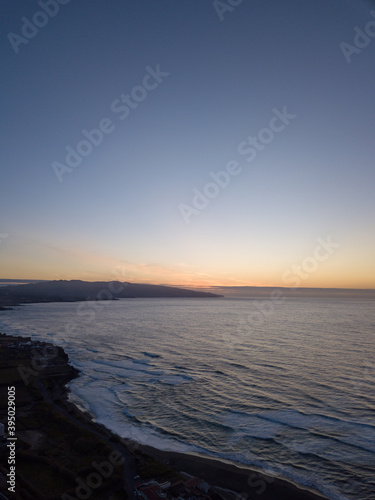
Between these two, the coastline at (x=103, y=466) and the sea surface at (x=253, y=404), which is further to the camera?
the sea surface at (x=253, y=404)

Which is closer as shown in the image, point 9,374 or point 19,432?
point 19,432

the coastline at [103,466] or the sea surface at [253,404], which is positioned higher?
the coastline at [103,466]

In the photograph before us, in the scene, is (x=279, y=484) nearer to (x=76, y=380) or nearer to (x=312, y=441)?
(x=312, y=441)

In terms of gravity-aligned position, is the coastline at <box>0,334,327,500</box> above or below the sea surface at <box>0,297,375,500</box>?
above

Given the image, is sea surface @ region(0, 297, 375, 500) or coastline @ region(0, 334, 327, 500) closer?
coastline @ region(0, 334, 327, 500)

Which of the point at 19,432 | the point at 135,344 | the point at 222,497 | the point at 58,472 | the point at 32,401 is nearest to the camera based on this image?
the point at 222,497

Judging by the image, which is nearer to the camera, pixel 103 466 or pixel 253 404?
pixel 103 466

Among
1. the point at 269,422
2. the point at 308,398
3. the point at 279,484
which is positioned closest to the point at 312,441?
the point at 269,422

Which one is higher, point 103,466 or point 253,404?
point 103,466
